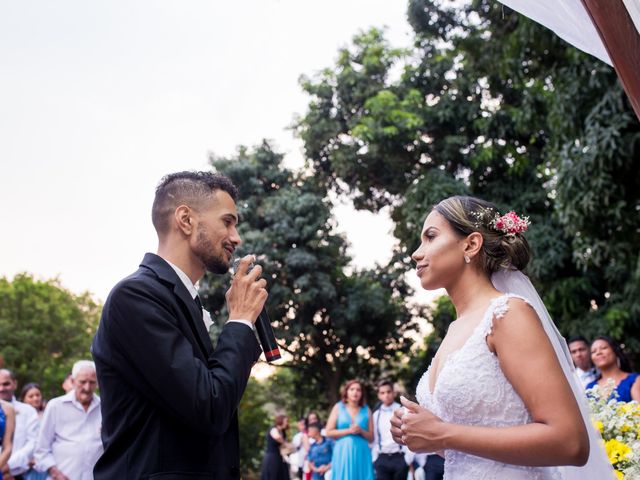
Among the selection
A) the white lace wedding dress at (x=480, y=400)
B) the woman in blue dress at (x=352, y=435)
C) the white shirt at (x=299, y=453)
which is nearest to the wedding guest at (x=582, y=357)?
the woman in blue dress at (x=352, y=435)

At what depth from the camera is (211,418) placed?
7.79 feet

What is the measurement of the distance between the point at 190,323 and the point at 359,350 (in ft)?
80.7

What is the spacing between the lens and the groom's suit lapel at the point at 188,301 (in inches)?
104

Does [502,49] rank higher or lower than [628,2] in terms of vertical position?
higher

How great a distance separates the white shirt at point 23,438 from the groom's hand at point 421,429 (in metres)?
6.51

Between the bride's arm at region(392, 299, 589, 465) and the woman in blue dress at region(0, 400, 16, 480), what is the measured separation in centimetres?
631

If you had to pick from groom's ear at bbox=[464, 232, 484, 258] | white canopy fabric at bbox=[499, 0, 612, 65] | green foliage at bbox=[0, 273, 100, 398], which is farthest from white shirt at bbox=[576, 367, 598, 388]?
green foliage at bbox=[0, 273, 100, 398]

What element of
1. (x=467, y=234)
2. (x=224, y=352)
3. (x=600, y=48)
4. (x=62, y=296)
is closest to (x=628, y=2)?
(x=600, y=48)

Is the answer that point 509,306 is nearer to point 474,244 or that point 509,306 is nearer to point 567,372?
point 474,244

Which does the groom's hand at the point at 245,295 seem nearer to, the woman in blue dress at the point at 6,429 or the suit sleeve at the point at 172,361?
the suit sleeve at the point at 172,361

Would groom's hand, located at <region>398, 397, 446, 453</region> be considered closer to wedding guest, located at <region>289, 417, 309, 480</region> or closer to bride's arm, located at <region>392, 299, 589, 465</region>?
bride's arm, located at <region>392, 299, 589, 465</region>

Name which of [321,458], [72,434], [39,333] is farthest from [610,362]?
[39,333]

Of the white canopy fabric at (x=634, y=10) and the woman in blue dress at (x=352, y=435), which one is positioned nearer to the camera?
the white canopy fabric at (x=634, y=10)

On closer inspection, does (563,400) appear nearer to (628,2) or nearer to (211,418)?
(211,418)
